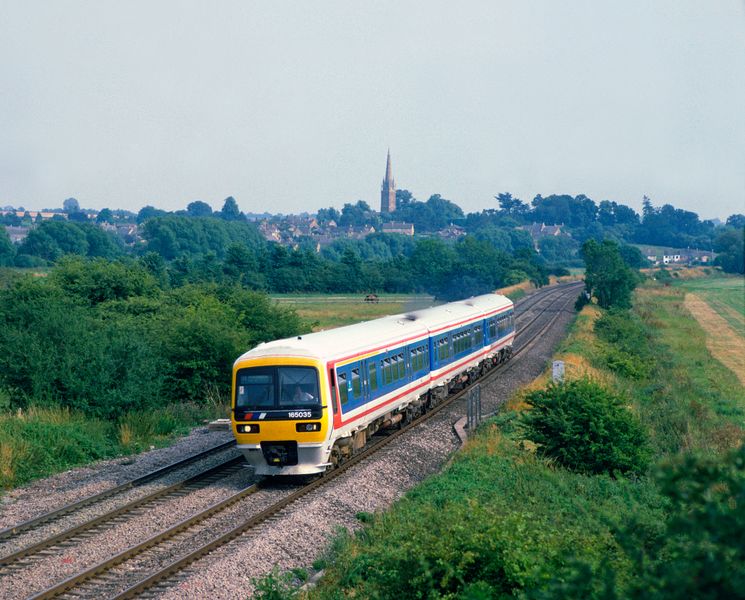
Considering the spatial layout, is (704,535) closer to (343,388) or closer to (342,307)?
(343,388)

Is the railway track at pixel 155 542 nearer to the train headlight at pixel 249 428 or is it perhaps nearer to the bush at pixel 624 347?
the train headlight at pixel 249 428

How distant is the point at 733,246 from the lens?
6.34m

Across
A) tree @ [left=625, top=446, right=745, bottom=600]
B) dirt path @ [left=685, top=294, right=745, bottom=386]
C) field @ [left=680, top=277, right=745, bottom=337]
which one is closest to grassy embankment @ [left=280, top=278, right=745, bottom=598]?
Answer: tree @ [left=625, top=446, right=745, bottom=600]

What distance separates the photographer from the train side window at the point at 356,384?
1833 centimetres

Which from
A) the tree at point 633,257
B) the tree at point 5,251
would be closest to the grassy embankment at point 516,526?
the tree at point 633,257

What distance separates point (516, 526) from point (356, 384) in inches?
348

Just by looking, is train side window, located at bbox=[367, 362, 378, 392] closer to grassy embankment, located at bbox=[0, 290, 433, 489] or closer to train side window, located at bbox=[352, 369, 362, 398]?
train side window, located at bbox=[352, 369, 362, 398]

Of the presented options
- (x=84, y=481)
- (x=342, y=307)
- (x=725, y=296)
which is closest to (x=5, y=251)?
(x=342, y=307)

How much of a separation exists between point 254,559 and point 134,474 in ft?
21.5

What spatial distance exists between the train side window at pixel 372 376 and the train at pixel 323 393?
0.09 ft

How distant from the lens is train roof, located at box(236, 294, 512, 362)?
17.0 meters

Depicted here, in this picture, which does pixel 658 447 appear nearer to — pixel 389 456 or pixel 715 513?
pixel 389 456

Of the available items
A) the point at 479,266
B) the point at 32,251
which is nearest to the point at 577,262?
the point at 479,266

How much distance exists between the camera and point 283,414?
645 inches
